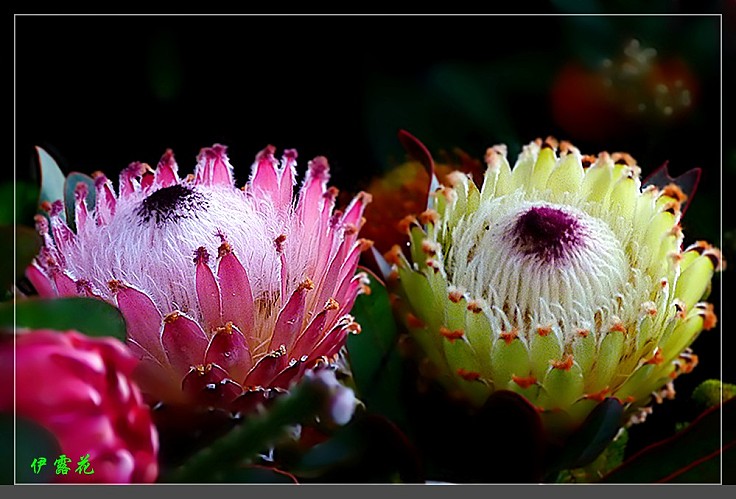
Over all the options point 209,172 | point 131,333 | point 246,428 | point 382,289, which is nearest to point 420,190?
point 382,289

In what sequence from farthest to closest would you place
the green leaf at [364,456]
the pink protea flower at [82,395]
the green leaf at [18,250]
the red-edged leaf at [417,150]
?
the red-edged leaf at [417,150], the green leaf at [364,456], the green leaf at [18,250], the pink protea flower at [82,395]

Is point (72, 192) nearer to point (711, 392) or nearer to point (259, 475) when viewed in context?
point (259, 475)

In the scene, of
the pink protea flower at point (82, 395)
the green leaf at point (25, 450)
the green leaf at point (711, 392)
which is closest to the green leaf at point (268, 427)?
the pink protea flower at point (82, 395)

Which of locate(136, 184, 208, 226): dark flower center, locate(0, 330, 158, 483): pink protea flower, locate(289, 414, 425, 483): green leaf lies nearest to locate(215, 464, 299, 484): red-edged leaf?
locate(289, 414, 425, 483): green leaf

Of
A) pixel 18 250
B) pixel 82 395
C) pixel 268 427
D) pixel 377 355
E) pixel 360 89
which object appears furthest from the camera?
pixel 360 89

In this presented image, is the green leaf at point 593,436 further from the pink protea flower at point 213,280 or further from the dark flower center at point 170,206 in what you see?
the dark flower center at point 170,206

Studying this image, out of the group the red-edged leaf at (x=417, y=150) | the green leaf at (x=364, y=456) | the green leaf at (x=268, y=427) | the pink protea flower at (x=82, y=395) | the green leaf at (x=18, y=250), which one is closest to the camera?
the green leaf at (x=268, y=427)

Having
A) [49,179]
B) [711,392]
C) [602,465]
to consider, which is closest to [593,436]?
[602,465]
